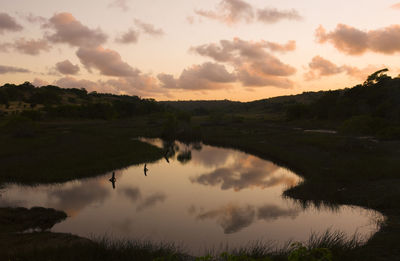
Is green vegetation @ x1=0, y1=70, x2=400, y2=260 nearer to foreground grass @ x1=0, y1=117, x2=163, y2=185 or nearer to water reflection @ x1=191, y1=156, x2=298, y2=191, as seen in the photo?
foreground grass @ x1=0, y1=117, x2=163, y2=185

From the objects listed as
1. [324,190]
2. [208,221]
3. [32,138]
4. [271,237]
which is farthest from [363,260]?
[32,138]

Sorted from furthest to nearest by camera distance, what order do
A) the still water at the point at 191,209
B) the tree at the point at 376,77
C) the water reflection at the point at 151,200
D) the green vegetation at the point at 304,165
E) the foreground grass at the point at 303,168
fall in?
the tree at the point at 376,77
the water reflection at the point at 151,200
the still water at the point at 191,209
the foreground grass at the point at 303,168
the green vegetation at the point at 304,165

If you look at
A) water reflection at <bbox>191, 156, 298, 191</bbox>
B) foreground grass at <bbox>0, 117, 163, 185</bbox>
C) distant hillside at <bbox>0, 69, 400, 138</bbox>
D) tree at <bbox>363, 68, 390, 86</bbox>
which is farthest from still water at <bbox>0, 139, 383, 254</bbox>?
tree at <bbox>363, 68, 390, 86</bbox>

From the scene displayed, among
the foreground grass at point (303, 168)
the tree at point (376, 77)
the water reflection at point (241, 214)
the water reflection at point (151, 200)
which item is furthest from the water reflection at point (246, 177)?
the tree at point (376, 77)

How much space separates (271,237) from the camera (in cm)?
2142

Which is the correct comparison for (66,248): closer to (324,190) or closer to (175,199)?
(175,199)

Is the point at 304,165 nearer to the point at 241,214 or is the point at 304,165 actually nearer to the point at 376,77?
the point at 241,214

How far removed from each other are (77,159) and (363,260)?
4234cm

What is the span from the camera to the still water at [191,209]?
72.2 ft

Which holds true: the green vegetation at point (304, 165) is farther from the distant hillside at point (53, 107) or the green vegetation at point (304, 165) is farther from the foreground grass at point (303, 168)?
the distant hillside at point (53, 107)

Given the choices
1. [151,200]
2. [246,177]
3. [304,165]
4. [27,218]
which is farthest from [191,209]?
[304,165]

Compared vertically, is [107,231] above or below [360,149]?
below

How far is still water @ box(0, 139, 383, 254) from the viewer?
72.2ft

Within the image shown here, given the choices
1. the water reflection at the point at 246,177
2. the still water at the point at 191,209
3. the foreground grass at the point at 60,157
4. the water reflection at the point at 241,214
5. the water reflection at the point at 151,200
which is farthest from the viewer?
the water reflection at the point at 246,177
